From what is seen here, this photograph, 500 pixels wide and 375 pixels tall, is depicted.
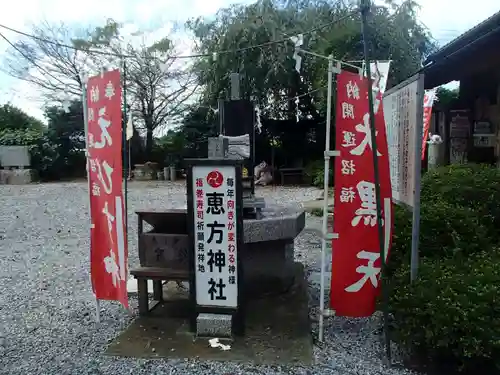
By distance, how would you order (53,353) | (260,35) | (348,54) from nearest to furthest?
(53,353) < (348,54) < (260,35)

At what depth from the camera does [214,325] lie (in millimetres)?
3670

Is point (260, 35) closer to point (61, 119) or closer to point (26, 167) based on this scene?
point (61, 119)

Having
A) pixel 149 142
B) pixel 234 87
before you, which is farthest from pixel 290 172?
pixel 234 87

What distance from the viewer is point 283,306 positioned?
173 inches

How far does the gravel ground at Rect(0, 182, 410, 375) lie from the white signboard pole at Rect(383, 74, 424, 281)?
805 mm

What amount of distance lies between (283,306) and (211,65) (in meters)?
11.7

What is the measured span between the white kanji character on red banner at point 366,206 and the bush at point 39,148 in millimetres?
18328

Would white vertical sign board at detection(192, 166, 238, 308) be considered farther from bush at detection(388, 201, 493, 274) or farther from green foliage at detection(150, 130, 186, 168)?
green foliage at detection(150, 130, 186, 168)

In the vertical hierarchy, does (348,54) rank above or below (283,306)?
above

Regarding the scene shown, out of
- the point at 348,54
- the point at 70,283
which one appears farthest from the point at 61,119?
the point at 70,283

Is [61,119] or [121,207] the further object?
[61,119]

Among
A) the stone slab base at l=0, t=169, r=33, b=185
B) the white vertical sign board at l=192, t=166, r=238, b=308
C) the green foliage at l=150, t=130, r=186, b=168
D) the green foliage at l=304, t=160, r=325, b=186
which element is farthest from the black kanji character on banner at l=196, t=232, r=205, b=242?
the stone slab base at l=0, t=169, r=33, b=185

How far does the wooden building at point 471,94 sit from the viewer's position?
5.80 meters

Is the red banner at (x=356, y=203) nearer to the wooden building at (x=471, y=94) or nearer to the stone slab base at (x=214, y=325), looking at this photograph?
the stone slab base at (x=214, y=325)
